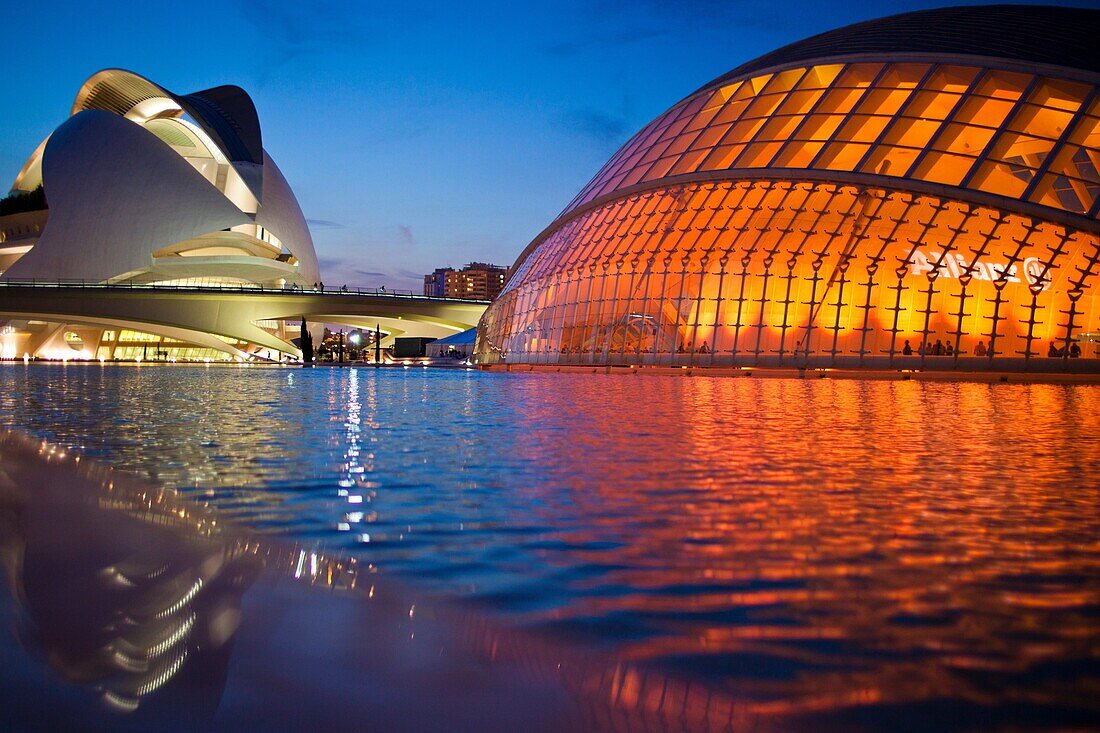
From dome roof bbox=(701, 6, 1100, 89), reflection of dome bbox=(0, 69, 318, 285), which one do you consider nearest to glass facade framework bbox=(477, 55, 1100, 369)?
dome roof bbox=(701, 6, 1100, 89)

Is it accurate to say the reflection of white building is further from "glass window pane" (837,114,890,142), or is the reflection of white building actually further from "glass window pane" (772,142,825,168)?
"glass window pane" (837,114,890,142)

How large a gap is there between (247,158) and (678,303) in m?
50.2

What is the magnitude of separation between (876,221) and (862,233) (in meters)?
0.55

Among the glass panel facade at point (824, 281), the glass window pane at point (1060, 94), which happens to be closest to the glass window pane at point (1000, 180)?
the glass panel facade at point (824, 281)

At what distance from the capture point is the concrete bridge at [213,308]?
56375 millimetres

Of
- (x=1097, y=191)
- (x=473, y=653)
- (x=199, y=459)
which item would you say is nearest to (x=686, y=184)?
(x=1097, y=191)

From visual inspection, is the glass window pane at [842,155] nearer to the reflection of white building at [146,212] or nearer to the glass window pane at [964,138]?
the glass window pane at [964,138]

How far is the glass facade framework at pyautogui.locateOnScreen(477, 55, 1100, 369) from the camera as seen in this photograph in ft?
79.5

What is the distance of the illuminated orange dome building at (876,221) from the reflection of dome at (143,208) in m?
41.0

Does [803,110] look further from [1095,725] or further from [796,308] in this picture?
[1095,725]

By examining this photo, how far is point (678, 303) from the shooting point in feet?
92.0

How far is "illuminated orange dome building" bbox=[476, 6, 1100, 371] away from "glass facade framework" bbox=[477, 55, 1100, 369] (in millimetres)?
58

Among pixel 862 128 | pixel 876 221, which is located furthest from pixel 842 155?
pixel 876 221

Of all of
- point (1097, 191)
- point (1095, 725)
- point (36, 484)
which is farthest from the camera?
point (1097, 191)
